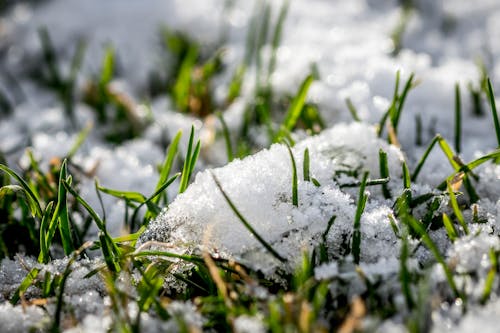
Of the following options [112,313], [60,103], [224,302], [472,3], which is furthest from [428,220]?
[472,3]

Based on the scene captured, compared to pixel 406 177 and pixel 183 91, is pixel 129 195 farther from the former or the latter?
pixel 183 91

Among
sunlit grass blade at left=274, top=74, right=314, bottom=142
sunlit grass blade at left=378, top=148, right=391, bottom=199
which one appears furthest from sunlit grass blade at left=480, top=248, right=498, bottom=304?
sunlit grass blade at left=274, top=74, right=314, bottom=142

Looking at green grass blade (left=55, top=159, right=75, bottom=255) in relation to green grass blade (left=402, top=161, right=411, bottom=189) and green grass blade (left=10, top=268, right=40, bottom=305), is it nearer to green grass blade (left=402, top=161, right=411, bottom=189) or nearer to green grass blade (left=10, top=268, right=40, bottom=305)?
green grass blade (left=10, top=268, right=40, bottom=305)

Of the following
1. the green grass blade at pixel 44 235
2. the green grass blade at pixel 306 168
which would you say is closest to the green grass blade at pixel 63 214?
the green grass blade at pixel 44 235

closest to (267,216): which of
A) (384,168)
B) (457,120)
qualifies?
(384,168)

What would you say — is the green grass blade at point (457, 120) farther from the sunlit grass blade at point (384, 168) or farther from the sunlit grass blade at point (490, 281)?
the sunlit grass blade at point (490, 281)

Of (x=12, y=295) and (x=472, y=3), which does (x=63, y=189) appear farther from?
(x=472, y=3)

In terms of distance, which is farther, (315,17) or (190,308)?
(315,17)
